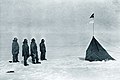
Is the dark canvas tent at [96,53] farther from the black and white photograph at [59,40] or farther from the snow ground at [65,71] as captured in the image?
the snow ground at [65,71]

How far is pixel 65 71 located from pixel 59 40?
1373 centimetres

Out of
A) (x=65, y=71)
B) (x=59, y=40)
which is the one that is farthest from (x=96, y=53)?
(x=59, y=40)

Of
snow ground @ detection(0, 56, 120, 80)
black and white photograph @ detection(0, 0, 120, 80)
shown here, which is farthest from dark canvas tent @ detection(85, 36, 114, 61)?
snow ground @ detection(0, 56, 120, 80)

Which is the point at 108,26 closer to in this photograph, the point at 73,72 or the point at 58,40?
the point at 58,40

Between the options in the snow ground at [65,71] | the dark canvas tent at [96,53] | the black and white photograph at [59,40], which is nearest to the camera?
the snow ground at [65,71]

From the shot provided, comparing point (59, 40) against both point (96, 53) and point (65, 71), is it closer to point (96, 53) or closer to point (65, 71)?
point (96, 53)

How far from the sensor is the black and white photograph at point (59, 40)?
30.9ft

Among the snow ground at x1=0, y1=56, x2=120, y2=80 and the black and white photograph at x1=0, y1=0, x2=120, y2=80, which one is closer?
the snow ground at x1=0, y1=56, x2=120, y2=80

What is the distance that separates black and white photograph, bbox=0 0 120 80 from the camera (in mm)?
9430

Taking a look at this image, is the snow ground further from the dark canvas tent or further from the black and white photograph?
the dark canvas tent

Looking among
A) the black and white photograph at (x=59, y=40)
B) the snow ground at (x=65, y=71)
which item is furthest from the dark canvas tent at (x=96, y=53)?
the snow ground at (x=65, y=71)

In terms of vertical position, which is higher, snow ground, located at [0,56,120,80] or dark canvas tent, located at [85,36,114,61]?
dark canvas tent, located at [85,36,114,61]

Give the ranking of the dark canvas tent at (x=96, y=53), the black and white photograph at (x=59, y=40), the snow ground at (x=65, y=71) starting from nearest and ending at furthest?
the snow ground at (x=65, y=71) → the black and white photograph at (x=59, y=40) → the dark canvas tent at (x=96, y=53)

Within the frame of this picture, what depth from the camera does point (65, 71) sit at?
9383mm
